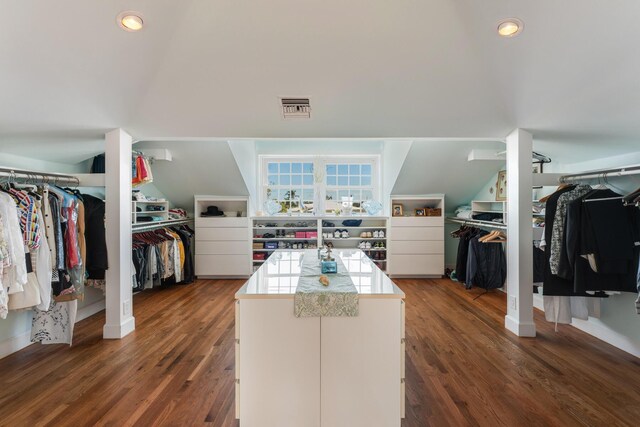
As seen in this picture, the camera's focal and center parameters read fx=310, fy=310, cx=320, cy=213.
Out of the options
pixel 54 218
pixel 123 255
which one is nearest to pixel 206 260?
pixel 123 255

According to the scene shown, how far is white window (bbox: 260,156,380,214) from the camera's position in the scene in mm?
5828

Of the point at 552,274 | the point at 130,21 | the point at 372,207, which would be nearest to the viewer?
the point at 130,21

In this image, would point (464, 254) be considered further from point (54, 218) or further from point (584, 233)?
point (54, 218)

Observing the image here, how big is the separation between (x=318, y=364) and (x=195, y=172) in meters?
3.82

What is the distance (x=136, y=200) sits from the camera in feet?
13.9

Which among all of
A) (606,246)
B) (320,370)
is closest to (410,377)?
(320,370)

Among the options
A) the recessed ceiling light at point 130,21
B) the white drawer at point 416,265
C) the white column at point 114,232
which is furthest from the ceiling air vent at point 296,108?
the white drawer at point 416,265

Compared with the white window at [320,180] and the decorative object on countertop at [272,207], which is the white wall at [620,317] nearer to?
the white window at [320,180]

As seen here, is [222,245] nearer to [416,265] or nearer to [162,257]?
[162,257]

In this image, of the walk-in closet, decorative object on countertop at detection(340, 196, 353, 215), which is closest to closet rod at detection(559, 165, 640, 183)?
the walk-in closet

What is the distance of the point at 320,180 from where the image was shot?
582cm

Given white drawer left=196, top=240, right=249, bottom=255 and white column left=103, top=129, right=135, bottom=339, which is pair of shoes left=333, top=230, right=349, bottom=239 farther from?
white column left=103, top=129, right=135, bottom=339

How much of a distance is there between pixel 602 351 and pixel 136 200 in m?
5.35

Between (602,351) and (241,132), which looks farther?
(241,132)
